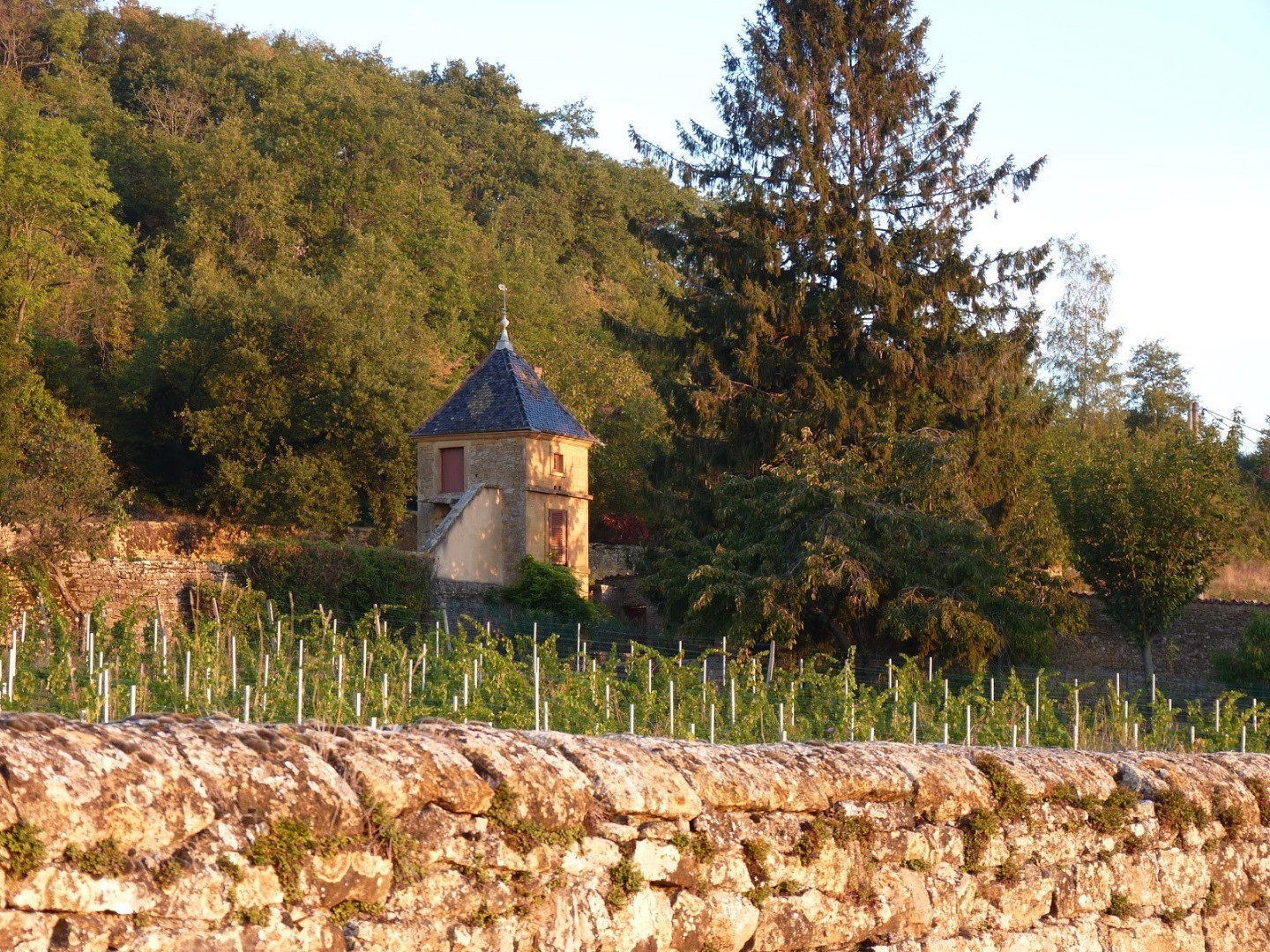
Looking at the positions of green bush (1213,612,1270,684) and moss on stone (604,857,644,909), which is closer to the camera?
moss on stone (604,857,644,909)

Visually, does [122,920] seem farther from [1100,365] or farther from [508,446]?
[1100,365]

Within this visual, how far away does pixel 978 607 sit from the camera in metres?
23.8

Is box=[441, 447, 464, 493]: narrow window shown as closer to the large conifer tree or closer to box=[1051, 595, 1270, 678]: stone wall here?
the large conifer tree

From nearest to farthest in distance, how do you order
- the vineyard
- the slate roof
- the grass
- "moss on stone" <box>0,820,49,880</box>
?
"moss on stone" <box>0,820,49,880</box>
the vineyard
the grass
the slate roof

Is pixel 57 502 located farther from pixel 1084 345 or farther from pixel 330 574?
pixel 1084 345

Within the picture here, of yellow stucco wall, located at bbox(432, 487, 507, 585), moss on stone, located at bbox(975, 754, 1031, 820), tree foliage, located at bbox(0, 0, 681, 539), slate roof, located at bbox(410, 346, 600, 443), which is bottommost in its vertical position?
moss on stone, located at bbox(975, 754, 1031, 820)

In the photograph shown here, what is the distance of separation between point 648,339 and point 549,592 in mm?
6225

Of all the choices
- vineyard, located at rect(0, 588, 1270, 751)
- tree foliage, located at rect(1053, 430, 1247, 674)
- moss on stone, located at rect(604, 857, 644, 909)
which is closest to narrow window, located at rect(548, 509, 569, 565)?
tree foliage, located at rect(1053, 430, 1247, 674)

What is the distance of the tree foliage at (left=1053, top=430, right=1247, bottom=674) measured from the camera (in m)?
27.4

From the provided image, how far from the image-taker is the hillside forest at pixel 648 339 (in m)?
26.2

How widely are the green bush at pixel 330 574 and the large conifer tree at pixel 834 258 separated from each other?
6.60m

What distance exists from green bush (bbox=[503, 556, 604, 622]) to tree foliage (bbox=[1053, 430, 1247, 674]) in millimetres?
10589

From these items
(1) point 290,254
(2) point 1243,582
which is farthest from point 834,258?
(1) point 290,254

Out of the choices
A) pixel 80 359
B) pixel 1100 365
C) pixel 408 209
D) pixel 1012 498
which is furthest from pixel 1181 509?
Answer: pixel 408 209
